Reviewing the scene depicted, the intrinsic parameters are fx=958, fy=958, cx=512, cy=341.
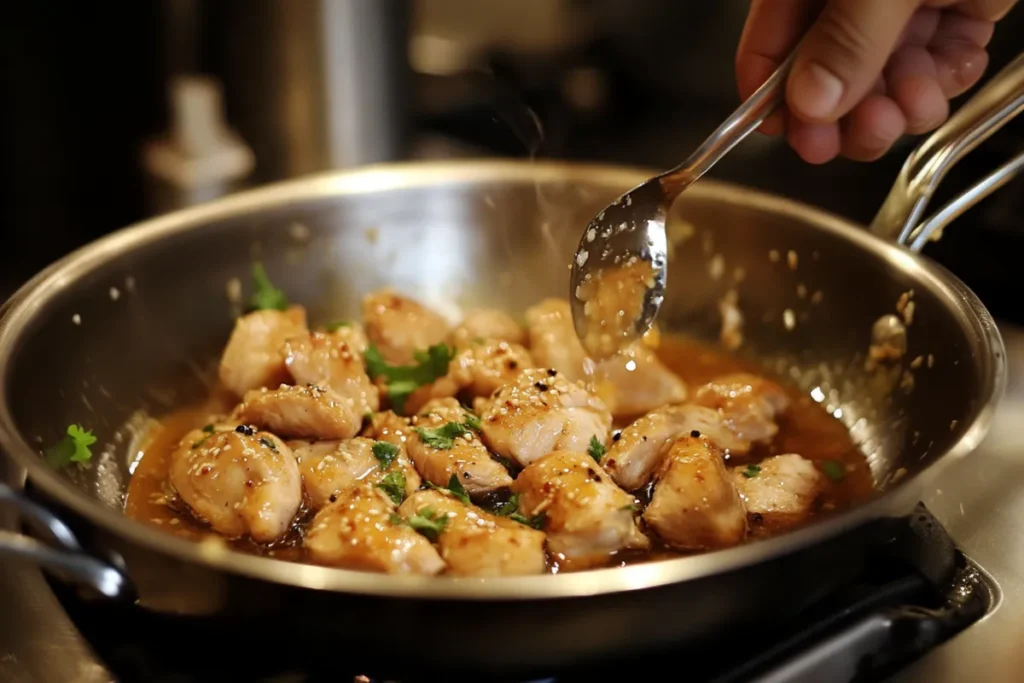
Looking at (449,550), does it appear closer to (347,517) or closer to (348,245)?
(347,517)

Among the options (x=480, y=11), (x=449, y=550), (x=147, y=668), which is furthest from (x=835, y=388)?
(x=480, y=11)

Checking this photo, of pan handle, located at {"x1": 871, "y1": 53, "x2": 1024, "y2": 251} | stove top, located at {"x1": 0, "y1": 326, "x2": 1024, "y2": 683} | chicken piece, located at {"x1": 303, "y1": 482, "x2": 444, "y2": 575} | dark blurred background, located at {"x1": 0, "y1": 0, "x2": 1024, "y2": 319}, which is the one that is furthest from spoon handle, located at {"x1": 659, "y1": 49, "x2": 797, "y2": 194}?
dark blurred background, located at {"x1": 0, "y1": 0, "x2": 1024, "y2": 319}

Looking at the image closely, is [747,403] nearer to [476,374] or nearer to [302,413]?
[476,374]

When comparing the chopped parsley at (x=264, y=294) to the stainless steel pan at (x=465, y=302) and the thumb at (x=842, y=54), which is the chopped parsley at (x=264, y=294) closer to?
the stainless steel pan at (x=465, y=302)

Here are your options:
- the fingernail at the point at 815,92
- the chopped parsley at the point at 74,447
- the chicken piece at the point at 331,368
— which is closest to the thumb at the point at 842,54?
the fingernail at the point at 815,92

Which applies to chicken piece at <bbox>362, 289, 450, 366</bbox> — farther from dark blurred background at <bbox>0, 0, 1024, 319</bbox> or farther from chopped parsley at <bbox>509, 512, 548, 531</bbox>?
dark blurred background at <bbox>0, 0, 1024, 319</bbox>

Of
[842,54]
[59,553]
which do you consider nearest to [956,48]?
[842,54]
